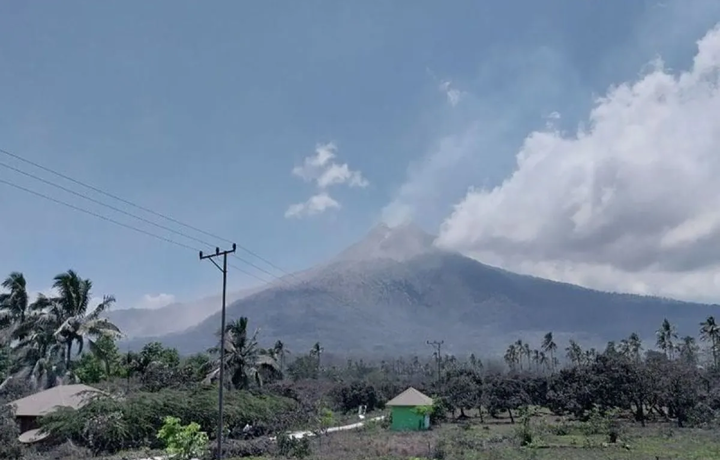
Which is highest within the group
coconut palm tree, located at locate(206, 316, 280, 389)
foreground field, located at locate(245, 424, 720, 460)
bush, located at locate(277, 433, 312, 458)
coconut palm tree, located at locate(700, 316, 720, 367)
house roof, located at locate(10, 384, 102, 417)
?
coconut palm tree, located at locate(700, 316, 720, 367)

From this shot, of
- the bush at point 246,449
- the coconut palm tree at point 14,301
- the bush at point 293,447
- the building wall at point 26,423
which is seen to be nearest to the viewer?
the bush at point 293,447

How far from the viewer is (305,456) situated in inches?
1019

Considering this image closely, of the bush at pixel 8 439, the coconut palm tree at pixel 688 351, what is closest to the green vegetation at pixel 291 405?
the bush at pixel 8 439

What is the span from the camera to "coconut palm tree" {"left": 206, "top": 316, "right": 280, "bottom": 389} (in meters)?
46.1

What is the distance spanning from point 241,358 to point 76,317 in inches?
454

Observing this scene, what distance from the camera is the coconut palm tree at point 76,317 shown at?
128 feet

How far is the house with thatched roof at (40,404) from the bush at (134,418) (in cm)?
139

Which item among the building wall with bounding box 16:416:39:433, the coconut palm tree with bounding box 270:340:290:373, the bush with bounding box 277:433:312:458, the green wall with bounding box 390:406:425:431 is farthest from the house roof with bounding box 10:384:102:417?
the coconut palm tree with bounding box 270:340:290:373

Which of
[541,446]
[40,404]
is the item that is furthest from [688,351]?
[40,404]

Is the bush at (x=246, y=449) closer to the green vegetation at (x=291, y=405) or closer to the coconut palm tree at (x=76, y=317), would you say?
the green vegetation at (x=291, y=405)

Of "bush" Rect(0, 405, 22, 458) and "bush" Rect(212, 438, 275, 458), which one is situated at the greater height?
"bush" Rect(0, 405, 22, 458)

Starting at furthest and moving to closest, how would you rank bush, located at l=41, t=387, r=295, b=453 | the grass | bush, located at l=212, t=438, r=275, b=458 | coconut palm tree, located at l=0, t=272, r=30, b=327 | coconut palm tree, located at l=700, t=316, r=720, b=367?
coconut palm tree, located at l=700, t=316, r=720, b=367 → coconut palm tree, located at l=0, t=272, r=30, b=327 → bush, located at l=41, t=387, r=295, b=453 → bush, located at l=212, t=438, r=275, b=458 → the grass

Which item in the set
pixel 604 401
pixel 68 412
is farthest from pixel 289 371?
pixel 68 412

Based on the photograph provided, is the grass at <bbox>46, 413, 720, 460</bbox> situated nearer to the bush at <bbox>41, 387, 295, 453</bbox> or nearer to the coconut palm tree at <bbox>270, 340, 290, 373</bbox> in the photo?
the bush at <bbox>41, 387, 295, 453</bbox>
